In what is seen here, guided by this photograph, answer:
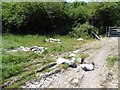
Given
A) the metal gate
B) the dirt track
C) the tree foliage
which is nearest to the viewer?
the dirt track

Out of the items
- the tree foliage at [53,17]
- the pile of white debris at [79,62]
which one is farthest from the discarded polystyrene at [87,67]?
the tree foliage at [53,17]

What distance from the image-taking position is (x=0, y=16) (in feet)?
53.2

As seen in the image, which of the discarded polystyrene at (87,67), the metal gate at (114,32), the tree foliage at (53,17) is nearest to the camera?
the discarded polystyrene at (87,67)

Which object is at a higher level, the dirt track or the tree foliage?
the tree foliage

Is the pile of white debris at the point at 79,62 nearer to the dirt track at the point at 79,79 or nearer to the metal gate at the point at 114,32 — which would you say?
the dirt track at the point at 79,79

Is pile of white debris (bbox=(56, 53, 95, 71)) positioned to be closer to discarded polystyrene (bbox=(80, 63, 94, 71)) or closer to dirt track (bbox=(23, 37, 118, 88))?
discarded polystyrene (bbox=(80, 63, 94, 71))

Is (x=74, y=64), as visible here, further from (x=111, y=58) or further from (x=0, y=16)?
(x=0, y=16)

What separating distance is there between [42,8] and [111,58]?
328 inches

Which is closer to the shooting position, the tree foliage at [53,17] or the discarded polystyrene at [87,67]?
the discarded polystyrene at [87,67]

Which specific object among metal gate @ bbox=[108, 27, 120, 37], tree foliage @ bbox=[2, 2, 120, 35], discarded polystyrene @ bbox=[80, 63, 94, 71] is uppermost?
tree foliage @ bbox=[2, 2, 120, 35]

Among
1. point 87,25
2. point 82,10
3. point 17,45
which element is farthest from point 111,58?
point 82,10

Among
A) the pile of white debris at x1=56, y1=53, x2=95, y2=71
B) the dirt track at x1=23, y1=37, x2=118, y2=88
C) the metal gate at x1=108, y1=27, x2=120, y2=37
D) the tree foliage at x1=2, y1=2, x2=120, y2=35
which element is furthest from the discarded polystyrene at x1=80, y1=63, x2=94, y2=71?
the metal gate at x1=108, y1=27, x2=120, y2=37

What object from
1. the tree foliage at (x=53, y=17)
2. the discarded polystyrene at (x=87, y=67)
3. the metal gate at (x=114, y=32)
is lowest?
the metal gate at (x=114, y=32)

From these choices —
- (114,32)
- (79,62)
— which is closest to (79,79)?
(79,62)
